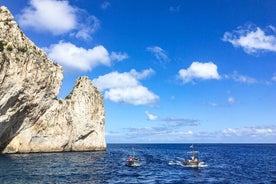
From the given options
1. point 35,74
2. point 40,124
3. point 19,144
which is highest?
point 35,74

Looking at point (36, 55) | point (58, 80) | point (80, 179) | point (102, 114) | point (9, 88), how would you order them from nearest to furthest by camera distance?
point (80, 179), point (9, 88), point (36, 55), point (58, 80), point (102, 114)

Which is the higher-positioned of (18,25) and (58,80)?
(18,25)

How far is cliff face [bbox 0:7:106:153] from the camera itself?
6862cm

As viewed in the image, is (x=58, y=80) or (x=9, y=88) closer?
(x=9, y=88)

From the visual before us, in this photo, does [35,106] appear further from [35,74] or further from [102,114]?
[102,114]

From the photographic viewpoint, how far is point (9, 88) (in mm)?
66750

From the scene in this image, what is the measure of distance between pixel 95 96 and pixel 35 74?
50541 millimetres

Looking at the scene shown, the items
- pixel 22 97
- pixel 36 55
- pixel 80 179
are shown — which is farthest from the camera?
pixel 36 55

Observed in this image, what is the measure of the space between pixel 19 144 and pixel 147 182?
163 ft

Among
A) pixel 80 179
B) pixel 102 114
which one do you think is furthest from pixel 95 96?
pixel 80 179

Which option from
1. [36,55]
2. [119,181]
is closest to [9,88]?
[36,55]

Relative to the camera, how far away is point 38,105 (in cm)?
8519

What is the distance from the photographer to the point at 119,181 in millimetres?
54781

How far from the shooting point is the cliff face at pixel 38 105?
68625 mm
